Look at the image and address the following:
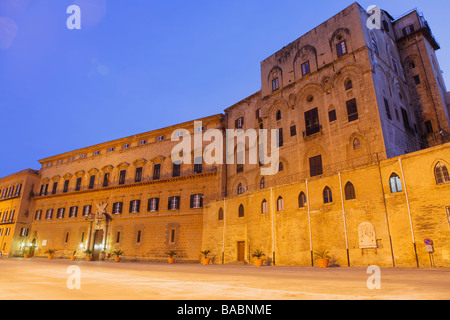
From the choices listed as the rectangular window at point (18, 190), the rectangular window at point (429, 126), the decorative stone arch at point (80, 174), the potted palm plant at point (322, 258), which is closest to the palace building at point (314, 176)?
the rectangular window at point (429, 126)

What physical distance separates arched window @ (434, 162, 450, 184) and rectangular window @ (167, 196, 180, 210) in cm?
2379

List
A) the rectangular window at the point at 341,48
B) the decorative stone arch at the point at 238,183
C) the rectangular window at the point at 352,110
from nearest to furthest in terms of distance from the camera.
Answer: the rectangular window at the point at 352,110, the rectangular window at the point at 341,48, the decorative stone arch at the point at 238,183

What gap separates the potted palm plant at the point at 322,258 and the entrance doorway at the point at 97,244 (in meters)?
27.7

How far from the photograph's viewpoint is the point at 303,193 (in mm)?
20047

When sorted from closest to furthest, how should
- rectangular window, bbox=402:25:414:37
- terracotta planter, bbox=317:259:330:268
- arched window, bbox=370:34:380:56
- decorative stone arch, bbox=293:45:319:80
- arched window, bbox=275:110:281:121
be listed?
terracotta planter, bbox=317:259:330:268, arched window, bbox=370:34:380:56, decorative stone arch, bbox=293:45:319:80, arched window, bbox=275:110:281:121, rectangular window, bbox=402:25:414:37

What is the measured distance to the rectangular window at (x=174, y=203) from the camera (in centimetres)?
3134

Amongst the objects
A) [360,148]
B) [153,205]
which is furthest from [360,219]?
[153,205]

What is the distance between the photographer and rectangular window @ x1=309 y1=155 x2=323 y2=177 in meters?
22.4

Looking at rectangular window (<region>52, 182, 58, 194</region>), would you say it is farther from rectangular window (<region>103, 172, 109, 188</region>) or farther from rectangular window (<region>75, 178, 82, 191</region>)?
rectangular window (<region>103, 172, 109, 188</region>)

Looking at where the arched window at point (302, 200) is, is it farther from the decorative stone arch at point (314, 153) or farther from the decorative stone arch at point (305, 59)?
the decorative stone arch at point (305, 59)

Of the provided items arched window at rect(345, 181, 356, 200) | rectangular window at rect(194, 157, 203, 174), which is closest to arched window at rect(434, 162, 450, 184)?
arched window at rect(345, 181, 356, 200)

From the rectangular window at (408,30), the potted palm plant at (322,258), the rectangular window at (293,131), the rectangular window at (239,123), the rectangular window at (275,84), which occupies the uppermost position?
the rectangular window at (408,30)

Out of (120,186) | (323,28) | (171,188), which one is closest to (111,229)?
(120,186)

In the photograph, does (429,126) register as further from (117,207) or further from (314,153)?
(117,207)
